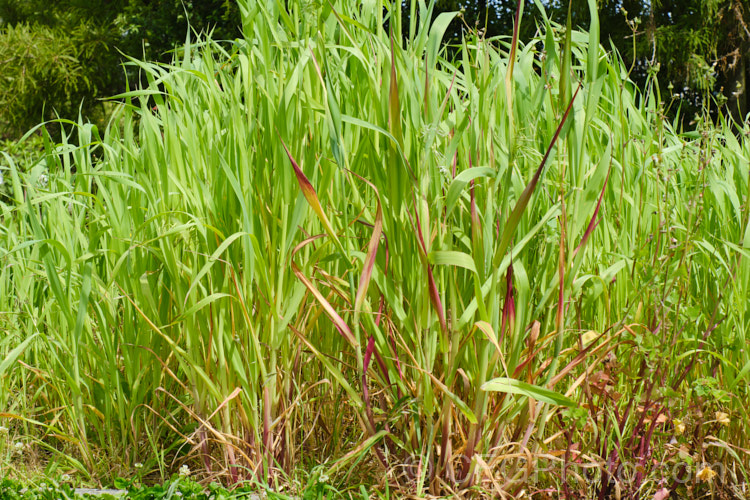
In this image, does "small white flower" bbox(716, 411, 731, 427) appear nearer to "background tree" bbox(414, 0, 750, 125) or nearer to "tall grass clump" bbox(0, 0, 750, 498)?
"tall grass clump" bbox(0, 0, 750, 498)

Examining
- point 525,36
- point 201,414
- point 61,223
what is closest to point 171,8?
point 525,36

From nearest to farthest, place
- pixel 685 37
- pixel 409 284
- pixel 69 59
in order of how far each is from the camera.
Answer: pixel 409 284, pixel 685 37, pixel 69 59

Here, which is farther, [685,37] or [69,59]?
[69,59]

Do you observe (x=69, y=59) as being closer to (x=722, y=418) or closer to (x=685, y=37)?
(x=685, y=37)

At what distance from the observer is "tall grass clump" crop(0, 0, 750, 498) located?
1.33 metres

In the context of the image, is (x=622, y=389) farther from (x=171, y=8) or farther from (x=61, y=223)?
(x=171, y=8)

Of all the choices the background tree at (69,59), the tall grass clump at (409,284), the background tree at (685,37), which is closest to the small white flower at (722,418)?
the tall grass clump at (409,284)

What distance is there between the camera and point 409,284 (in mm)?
1418

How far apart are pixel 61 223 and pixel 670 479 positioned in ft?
6.03

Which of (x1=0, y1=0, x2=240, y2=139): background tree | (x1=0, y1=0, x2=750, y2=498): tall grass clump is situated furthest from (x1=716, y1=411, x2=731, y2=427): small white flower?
(x1=0, y1=0, x2=240, y2=139): background tree

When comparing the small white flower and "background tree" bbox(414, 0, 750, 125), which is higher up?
"background tree" bbox(414, 0, 750, 125)

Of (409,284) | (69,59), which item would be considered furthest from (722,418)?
(69,59)

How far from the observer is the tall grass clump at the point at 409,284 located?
4.38 ft

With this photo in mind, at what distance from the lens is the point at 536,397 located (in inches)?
48.1
